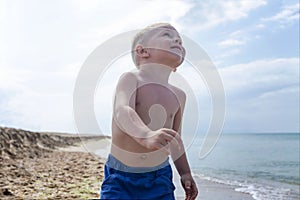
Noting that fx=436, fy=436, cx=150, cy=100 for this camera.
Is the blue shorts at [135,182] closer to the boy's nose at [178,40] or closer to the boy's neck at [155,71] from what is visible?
the boy's neck at [155,71]

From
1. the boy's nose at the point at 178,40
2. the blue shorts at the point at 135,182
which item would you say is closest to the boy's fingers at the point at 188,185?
the blue shorts at the point at 135,182

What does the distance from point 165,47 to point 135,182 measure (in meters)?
0.68

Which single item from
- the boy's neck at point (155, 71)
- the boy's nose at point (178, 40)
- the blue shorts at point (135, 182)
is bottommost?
the blue shorts at point (135, 182)

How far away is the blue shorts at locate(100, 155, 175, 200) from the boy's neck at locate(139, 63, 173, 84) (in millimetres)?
425

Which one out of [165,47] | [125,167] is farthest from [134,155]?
[165,47]

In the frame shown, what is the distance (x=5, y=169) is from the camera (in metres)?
7.72

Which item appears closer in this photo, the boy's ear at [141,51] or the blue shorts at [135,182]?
the blue shorts at [135,182]

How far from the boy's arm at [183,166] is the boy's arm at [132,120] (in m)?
0.35

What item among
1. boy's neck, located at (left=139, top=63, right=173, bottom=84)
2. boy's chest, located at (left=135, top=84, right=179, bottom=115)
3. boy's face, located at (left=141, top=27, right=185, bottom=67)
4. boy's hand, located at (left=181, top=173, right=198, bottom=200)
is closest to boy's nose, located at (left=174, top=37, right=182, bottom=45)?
boy's face, located at (left=141, top=27, right=185, bottom=67)

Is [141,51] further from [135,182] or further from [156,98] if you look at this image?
[135,182]

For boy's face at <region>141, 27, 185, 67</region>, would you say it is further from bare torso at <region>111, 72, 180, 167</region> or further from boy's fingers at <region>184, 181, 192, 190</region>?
boy's fingers at <region>184, 181, 192, 190</region>

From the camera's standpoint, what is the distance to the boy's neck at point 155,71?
2211 mm

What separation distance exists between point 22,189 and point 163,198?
3961 mm

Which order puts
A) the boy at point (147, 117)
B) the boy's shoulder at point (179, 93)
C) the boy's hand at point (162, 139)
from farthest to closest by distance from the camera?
the boy's shoulder at point (179, 93) < the boy at point (147, 117) < the boy's hand at point (162, 139)
